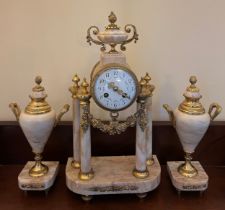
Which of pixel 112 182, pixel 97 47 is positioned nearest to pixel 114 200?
pixel 112 182

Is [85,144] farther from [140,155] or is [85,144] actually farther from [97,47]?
[97,47]

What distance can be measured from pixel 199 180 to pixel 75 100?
1.09 ft

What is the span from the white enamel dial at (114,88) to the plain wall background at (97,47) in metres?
0.21

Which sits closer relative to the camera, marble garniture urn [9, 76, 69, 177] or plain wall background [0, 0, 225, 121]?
marble garniture urn [9, 76, 69, 177]

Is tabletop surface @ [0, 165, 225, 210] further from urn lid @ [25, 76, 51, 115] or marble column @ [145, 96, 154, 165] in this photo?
urn lid @ [25, 76, 51, 115]

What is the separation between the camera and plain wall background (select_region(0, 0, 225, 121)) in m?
0.75

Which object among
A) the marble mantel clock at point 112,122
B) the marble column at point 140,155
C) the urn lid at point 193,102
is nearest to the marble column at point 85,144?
the marble mantel clock at point 112,122

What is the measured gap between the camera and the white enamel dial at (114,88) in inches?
22.6

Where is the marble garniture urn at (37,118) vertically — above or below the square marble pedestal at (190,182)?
above

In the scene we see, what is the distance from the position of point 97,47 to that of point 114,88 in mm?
229

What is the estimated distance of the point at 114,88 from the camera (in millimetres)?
579

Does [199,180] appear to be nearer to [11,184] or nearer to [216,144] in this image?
[216,144]

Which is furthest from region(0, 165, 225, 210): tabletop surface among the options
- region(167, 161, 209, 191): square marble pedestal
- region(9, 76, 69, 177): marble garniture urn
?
region(9, 76, 69, 177): marble garniture urn

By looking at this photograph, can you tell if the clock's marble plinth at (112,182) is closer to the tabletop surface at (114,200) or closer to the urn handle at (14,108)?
the tabletop surface at (114,200)
